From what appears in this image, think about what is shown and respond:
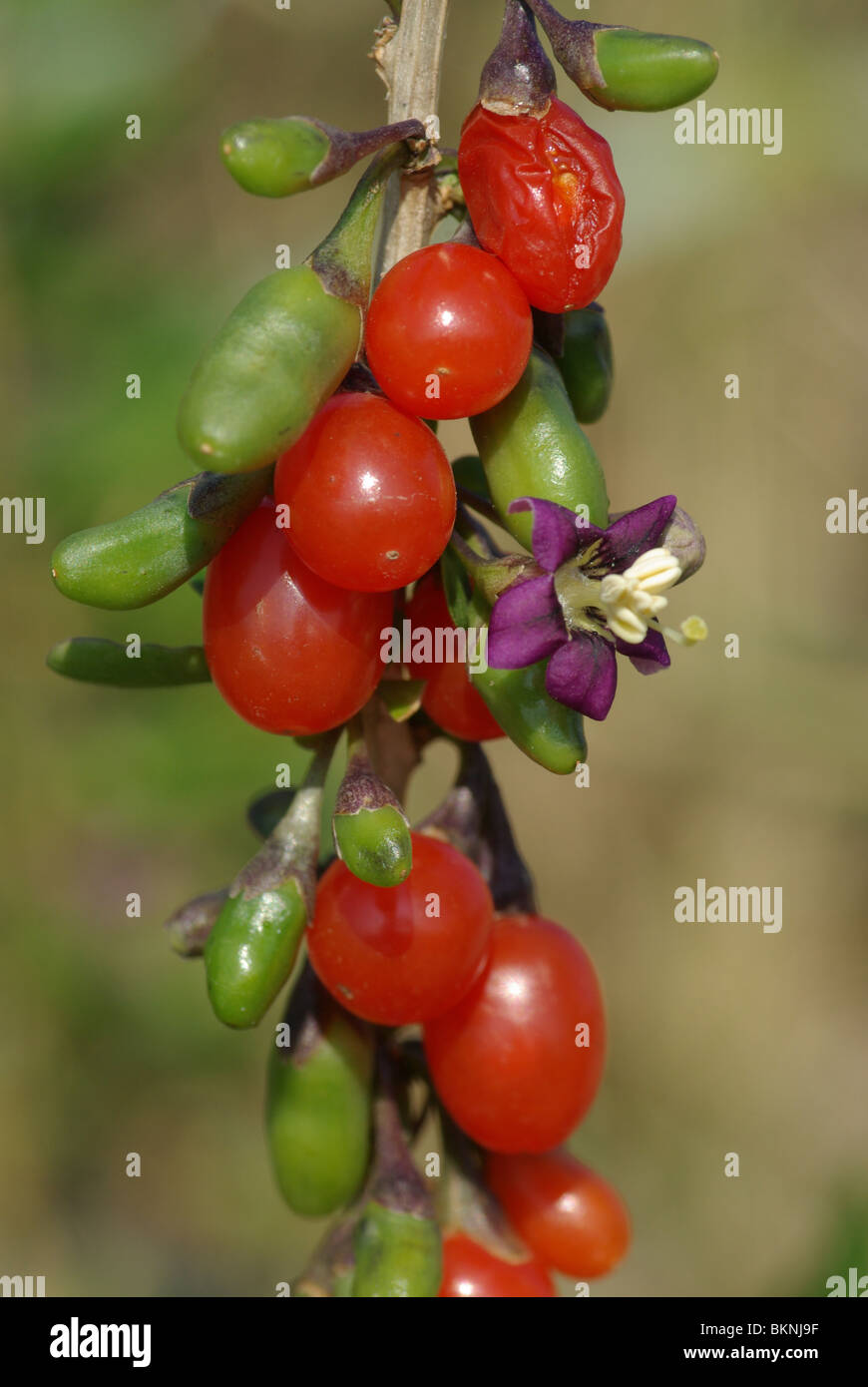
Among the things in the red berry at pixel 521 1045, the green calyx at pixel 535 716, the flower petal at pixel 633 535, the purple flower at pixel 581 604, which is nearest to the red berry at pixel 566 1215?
the red berry at pixel 521 1045

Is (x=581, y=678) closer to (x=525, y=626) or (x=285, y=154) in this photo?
(x=525, y=626)

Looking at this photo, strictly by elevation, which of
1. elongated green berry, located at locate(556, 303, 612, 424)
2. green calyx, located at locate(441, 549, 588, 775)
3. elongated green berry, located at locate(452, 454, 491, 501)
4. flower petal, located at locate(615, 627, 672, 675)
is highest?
elongated green berry, located at locate(556, 303, 612, 424)

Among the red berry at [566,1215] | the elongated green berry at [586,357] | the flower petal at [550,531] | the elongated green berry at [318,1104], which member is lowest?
the red berry at [566,1215]

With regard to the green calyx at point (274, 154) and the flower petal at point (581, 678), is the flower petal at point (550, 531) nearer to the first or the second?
the flower petal at point (581, 678)

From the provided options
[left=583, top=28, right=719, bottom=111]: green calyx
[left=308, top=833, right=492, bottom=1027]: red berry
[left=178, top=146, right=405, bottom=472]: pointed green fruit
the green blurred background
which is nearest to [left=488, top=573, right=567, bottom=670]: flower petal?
[left=178, top=146, right=405, bottom=472]: pointed green fruit

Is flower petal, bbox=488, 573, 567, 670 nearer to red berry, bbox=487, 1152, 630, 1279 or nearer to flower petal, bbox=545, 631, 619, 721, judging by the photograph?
flower petal, bbox=545, 631, 619, 721

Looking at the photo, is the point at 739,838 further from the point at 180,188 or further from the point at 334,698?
the point at 334,698

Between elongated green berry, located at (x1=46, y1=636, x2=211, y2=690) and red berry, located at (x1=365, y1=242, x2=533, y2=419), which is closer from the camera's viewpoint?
red berry, located at (x1=365, y1=242, x2=533, y2=419)

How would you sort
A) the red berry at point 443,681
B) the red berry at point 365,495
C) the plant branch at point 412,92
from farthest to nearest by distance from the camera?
the red berry at point 443,681 < the plant branch at point 412,92 < the red berry at point 365,495
